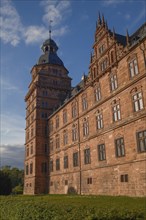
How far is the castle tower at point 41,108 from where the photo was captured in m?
44.1

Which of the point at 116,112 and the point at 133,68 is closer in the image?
the point at 133,68

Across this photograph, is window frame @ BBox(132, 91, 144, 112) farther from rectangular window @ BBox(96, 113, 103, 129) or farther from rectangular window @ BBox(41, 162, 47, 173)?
rectangular window @ BBox(41, 162, 47, 173)

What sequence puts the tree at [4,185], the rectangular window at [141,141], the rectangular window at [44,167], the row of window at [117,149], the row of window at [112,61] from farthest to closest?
the rectangular window at [44,167], the tree at [4,185], the row of window at [112,61], the row of window at [117,149], the rectangular window at [141,141]

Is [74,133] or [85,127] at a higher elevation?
[85,127]

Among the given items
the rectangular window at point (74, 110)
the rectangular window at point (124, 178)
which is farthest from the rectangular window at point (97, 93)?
the rectangular window at point (124, 178)

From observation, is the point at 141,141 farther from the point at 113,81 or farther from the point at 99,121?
the point at 113,81

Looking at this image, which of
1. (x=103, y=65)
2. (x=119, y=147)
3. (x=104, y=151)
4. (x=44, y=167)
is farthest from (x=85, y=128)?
(x=44, y=167)

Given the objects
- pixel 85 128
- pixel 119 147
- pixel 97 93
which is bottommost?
pixel 119 147

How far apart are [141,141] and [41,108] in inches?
1174

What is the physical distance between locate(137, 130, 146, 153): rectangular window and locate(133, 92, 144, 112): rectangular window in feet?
7.62

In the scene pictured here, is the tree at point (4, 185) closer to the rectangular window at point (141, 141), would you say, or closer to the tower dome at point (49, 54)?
the tower dome at point (49, 54)

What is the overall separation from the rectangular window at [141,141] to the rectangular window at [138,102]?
2.32 m

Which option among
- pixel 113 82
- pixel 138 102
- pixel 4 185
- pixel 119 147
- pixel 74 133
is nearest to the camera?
pixel 138 102

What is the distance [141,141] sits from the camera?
20734 millimetres
